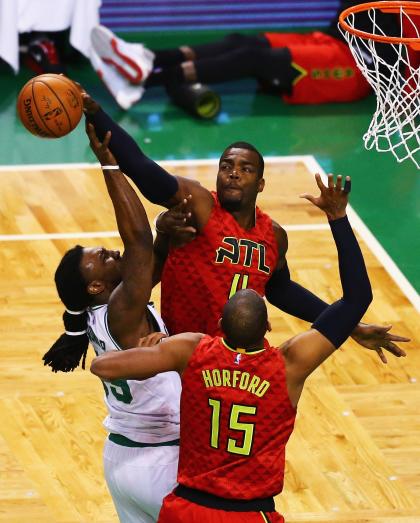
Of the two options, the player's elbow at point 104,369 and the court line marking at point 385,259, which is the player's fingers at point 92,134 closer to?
the player's elbow at point 104,369

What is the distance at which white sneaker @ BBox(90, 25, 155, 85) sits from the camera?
1071cm

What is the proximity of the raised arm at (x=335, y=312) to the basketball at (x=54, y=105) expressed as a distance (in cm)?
96

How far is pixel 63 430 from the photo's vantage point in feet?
20.5

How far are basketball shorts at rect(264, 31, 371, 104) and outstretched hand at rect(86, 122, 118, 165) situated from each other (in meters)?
6.89

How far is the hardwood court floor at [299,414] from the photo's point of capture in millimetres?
5695

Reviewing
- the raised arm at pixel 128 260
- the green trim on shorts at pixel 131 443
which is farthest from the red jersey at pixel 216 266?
the green trim on shorts at pixel 131 443

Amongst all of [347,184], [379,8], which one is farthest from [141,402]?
[379,8]

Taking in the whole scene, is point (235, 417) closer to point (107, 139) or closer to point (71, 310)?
point (71, 310)

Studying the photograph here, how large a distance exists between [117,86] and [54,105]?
Answer: 6.58 metres

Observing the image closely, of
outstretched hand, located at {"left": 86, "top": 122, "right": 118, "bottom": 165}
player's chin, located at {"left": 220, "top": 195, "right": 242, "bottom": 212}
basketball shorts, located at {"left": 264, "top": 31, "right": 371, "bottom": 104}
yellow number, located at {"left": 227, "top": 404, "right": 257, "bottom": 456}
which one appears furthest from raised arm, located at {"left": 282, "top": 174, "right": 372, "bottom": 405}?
basketball shorts, located at {"left": 264, "top": 31, "right": 371, "bottom": 104}

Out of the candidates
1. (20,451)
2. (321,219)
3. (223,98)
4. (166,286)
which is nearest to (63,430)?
(20,451)

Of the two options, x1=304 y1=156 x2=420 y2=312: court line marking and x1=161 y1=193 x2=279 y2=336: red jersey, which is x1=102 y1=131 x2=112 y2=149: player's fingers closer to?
x1=161 y1=193 x2=279 y2=336: red jersey

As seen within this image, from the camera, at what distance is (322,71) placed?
438 inches

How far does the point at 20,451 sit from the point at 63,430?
29cm
